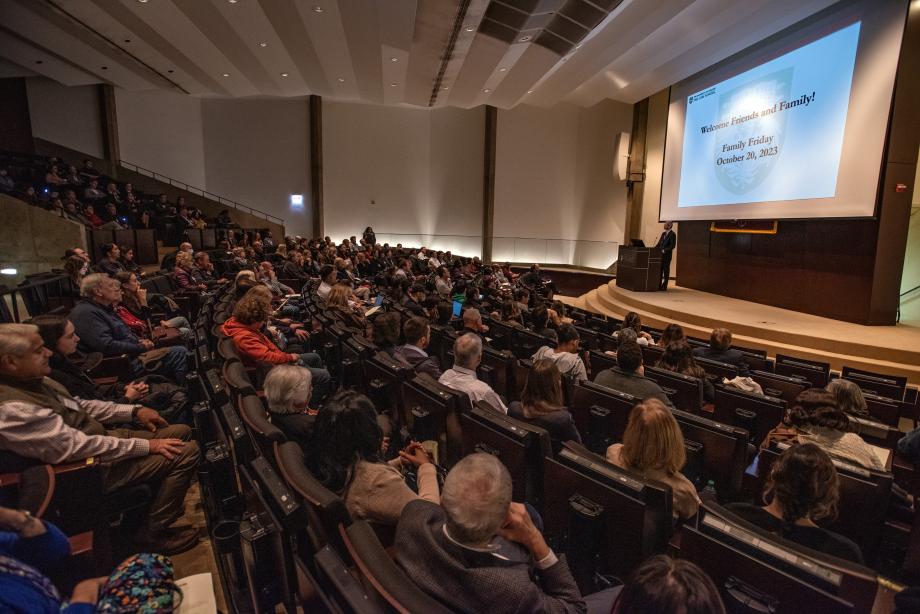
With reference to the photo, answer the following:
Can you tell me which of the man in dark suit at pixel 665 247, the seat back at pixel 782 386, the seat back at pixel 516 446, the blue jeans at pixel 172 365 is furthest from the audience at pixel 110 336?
the man in dark suit at pixel 665 247

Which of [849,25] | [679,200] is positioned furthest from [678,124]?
[849,25]

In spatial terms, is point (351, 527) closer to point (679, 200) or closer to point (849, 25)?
point (849, 25)

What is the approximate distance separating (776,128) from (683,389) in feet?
19.6

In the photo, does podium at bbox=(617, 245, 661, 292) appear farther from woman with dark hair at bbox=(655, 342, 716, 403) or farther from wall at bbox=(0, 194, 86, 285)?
wall at bbox=(0, 194, 86, 285)

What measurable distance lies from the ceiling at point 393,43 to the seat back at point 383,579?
305 inches

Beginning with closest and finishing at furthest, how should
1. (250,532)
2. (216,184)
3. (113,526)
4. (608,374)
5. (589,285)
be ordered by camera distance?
(250,532)
(113,526)
(608,374)
(589,285)
(216,184)

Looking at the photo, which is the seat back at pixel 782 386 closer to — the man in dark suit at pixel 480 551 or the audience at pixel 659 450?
the audience at pixel 659 450

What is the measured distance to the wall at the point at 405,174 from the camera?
48.5 feet

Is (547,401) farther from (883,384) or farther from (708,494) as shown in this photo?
(883,384)

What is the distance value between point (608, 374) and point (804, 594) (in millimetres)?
1914

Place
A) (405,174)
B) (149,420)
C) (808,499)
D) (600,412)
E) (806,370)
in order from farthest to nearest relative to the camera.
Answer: (405,174) < (806,370) < (600,412) < (149,420) < (808,499)

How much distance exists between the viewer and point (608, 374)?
301cm

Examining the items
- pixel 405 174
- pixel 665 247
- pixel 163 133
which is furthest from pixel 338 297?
pixel 163 133

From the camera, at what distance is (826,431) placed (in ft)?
7.52
